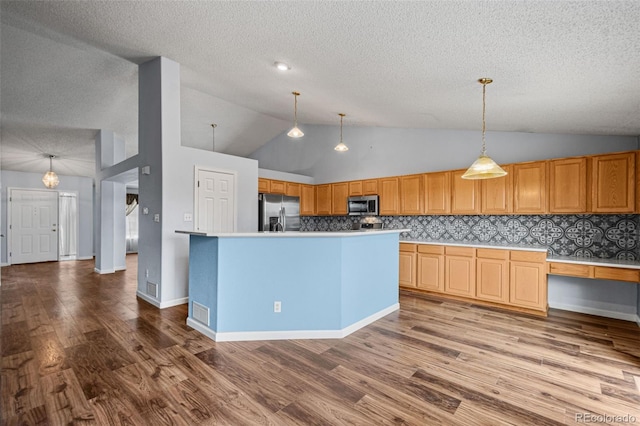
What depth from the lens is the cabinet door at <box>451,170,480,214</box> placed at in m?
4.74

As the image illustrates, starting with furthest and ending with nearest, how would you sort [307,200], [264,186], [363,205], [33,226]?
[33,226] < [307,200] < [264,186] < [363,205]

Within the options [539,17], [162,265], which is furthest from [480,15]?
[162,265]

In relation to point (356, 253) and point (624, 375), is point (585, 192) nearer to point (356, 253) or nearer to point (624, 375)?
point (624, 375)

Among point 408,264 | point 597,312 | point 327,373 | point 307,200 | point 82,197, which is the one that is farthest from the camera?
point 82,197

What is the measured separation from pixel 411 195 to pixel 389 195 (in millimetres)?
494

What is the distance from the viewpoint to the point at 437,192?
521 centimetres

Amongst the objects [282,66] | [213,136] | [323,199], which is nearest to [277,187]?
[323,199]

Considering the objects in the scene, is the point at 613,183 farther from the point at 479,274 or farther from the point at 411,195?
the point at 411,195

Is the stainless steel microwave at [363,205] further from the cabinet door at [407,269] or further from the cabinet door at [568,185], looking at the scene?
the cabinet door at [568,185]

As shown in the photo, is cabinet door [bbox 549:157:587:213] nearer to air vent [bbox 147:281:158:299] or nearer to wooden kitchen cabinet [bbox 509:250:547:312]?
wooden kitchen cabinet [bbox 509:250:547:312]

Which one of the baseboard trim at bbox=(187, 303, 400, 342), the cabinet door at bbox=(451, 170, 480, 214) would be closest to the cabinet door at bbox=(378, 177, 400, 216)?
the cabinet door at bbox=(451, 170, 480, 214)

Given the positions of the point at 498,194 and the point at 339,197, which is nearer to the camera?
the point at 498,194

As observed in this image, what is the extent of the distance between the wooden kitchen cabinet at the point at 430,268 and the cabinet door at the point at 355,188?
2.01 metres

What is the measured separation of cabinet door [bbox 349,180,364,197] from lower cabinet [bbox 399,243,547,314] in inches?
70.3
